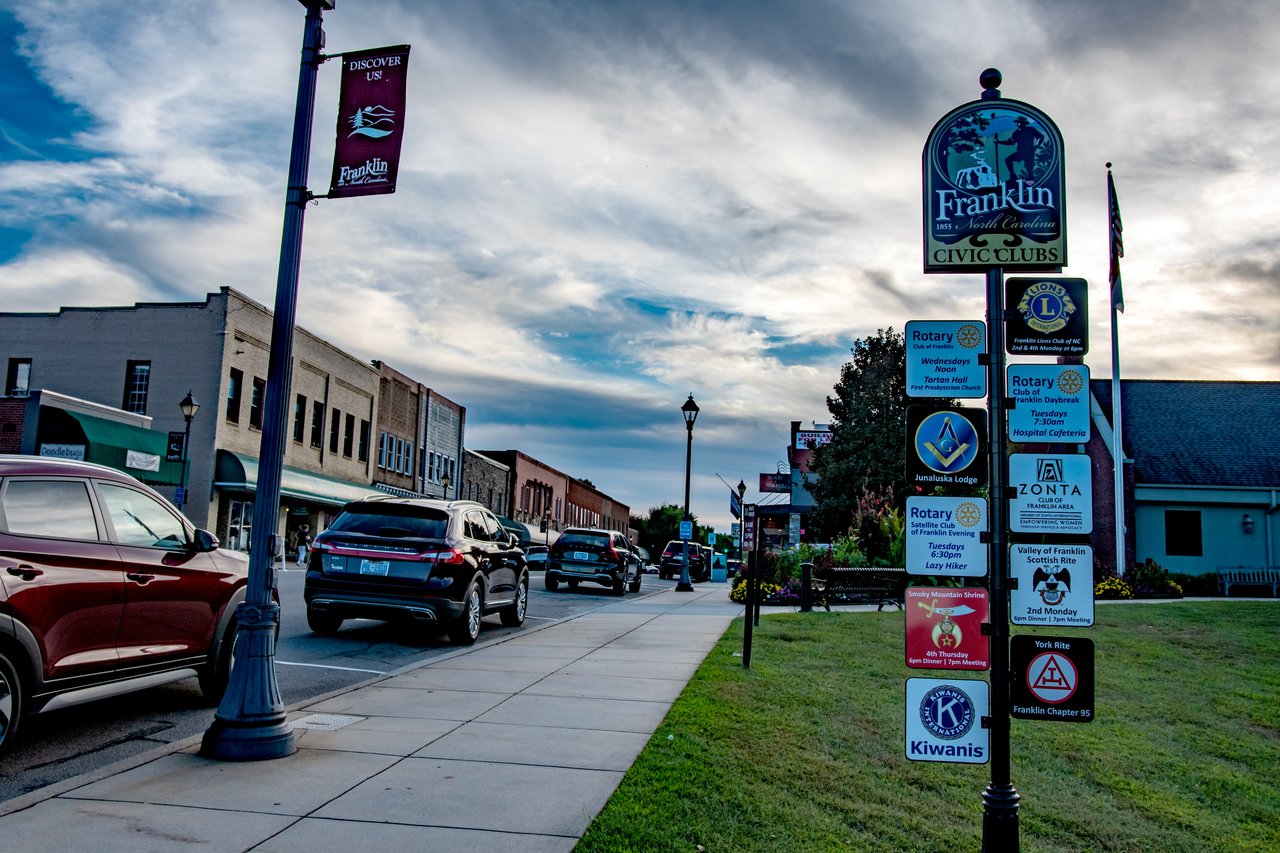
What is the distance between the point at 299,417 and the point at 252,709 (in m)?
35.2

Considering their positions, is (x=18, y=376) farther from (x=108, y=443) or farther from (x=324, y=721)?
(x=324, y=721)

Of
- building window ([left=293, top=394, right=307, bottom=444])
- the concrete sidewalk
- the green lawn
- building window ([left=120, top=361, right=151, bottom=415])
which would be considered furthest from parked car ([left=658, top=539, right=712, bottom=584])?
the concrete sidewalk

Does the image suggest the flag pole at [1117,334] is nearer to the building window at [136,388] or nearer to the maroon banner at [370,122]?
the maroon banner at [370,122]

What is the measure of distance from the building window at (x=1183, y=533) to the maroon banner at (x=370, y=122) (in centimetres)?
3054

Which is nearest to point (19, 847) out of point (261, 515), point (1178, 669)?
point (261, 515)

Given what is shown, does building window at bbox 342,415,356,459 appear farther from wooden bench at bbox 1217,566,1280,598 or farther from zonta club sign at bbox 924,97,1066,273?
zonta club sign at bbox 924,97,1066,273

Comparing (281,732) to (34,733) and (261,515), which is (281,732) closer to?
(261,515)

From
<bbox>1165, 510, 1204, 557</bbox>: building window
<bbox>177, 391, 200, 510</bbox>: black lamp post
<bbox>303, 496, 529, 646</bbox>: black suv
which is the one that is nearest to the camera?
<bbox>303, 496, 529, 646</bbox>: black suv

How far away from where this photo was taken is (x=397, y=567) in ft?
39.8

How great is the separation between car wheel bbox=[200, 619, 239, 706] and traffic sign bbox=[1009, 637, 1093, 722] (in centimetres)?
585

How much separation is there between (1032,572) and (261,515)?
4.69 metres

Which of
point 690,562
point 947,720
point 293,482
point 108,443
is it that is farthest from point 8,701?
point 690,562

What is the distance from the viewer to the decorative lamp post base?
6.13m

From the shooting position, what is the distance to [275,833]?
15.5 feet
